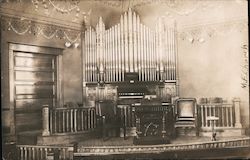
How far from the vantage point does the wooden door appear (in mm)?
3631

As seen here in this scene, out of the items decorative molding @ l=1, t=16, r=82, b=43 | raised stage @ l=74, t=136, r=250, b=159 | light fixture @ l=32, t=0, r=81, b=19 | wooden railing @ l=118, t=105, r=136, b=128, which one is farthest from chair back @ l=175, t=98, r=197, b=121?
light fixture @ l=32, t=0, r=81, b=19

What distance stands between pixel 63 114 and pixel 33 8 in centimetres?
109

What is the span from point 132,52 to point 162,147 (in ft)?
3.22

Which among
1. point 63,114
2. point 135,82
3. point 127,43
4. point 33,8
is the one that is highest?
point 33,8

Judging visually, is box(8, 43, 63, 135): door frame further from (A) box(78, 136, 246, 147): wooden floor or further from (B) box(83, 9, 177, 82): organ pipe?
(A) box(78, 136, 246, 147): wooden floor

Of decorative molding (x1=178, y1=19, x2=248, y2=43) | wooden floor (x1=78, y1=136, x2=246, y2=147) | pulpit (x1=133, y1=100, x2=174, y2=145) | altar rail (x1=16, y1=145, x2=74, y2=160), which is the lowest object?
altar rail (x1=16, y1=145, x2=74, y2=160)

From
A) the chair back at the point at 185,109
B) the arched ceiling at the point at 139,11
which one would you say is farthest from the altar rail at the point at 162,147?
the arched ceiling at the point at 139,11

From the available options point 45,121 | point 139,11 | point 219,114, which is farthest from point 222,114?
point 45,121

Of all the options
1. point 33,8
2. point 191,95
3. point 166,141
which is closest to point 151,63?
point 191,95

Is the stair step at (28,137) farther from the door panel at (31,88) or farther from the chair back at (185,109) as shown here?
the chair back at (185,109)

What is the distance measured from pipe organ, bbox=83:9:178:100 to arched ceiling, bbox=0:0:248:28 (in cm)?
8

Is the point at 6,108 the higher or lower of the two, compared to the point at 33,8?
lower

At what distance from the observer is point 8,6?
3.62 metres

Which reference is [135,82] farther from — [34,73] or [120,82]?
[34,73]
